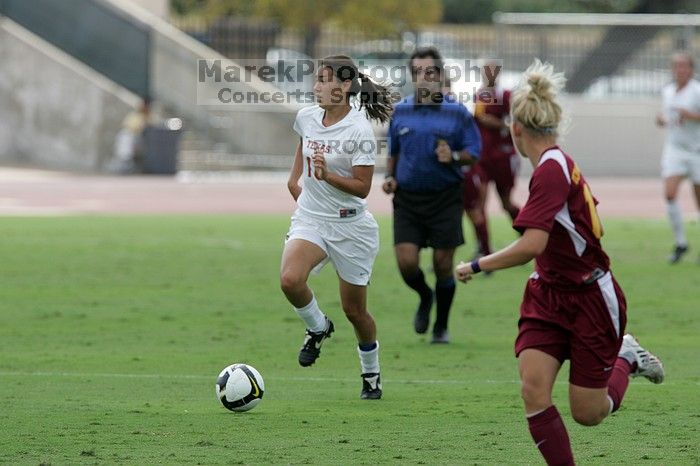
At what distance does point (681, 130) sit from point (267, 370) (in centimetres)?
845

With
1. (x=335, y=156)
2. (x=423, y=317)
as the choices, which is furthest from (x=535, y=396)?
(x=423, y=317)

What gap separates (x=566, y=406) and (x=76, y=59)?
28.7 metres

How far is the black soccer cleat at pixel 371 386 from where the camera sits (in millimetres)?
9219

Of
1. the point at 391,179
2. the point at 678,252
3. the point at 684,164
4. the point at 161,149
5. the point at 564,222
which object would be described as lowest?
the point at 678,252

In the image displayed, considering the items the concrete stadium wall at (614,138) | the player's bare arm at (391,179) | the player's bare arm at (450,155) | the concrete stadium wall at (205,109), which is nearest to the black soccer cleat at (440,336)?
the player's bare arm at (391,179)

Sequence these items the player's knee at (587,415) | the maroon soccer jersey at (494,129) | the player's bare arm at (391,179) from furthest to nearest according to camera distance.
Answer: the maroon soccer jersey at (494,129)
the player's bare arm at (391,179)
the player's knee at (587,415)

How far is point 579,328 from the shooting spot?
21.5ft

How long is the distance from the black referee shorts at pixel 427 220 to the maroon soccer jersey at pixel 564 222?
482cm

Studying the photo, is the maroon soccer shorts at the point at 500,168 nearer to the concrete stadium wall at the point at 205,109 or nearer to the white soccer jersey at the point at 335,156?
the white soccer jersey at the point at 335,156

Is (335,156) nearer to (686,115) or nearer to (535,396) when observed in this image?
(535,396)

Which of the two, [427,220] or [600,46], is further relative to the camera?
[600,46]

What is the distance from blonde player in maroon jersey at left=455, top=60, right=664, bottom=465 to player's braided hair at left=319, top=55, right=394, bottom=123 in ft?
8.40

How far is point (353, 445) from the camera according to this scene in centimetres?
776

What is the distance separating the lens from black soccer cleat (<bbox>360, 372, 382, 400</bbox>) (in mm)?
9219
